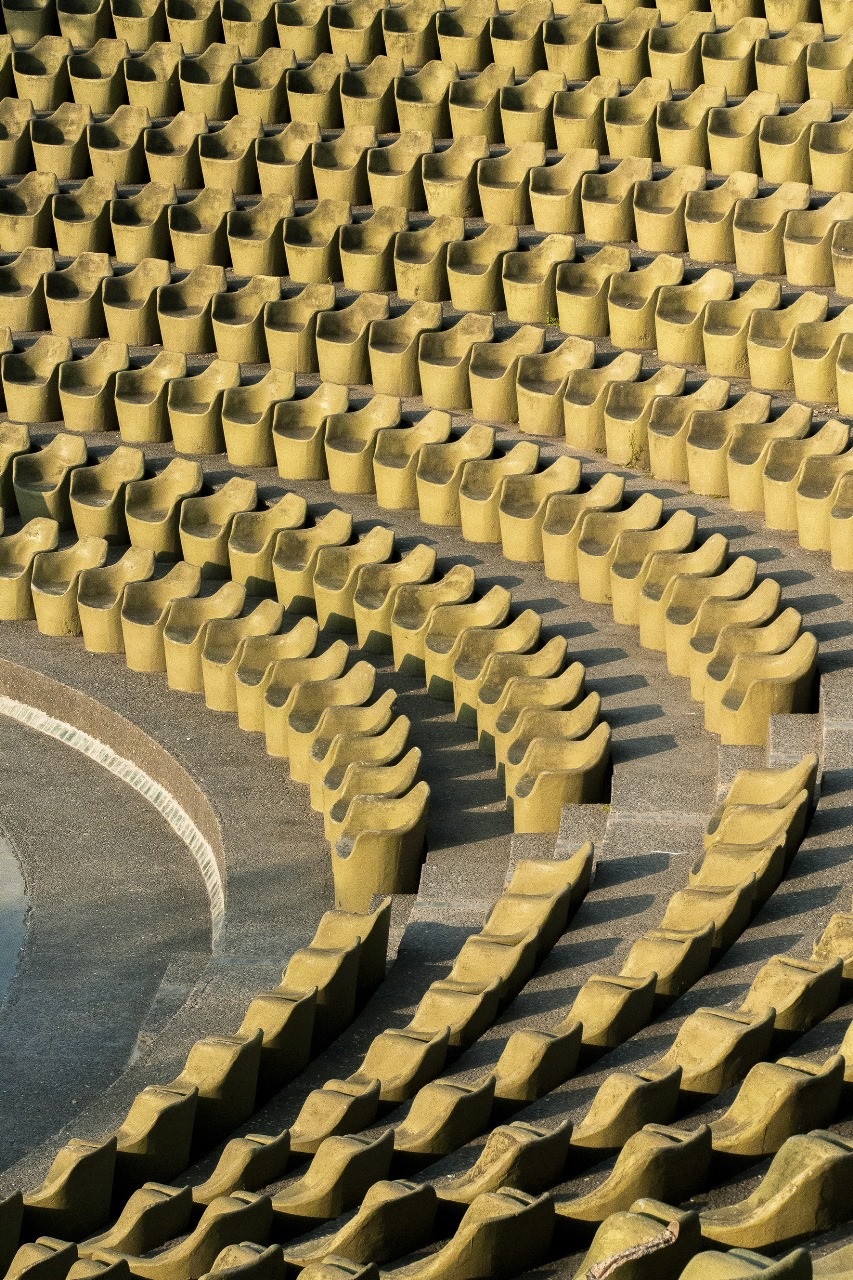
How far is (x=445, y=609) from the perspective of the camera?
11.7 meters

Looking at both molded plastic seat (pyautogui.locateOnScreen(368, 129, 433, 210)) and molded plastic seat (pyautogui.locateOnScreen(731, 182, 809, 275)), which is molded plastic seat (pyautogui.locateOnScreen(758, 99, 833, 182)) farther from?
molded plastic seat (pyautogui.locateOnScreen(368, 129, 433, 210))

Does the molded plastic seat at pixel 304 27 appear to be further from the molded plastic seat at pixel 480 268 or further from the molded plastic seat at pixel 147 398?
the molded plastic seat at pixel 147 398

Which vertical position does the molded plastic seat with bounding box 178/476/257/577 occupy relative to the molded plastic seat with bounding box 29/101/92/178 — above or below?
below

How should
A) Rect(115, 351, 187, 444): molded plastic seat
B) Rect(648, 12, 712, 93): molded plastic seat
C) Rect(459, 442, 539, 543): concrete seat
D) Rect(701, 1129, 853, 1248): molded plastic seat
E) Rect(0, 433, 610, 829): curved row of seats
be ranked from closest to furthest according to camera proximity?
Rect(701, 1129, 853, 1248): molded plastic seat
Rect(0, 433, 610, 829): curved row of seats
Rect(459, 442, 539, 543): concrete seat
Rect(115, 351, 187, 444): molded plastic seat
Rect(648, 12, 712, 93): molded plastic seat

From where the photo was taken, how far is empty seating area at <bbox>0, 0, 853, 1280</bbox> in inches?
266

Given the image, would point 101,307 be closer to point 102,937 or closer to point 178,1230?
point 102,937

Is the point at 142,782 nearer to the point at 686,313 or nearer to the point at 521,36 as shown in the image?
the point at 686,313

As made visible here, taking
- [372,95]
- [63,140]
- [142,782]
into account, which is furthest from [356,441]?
[63,140]

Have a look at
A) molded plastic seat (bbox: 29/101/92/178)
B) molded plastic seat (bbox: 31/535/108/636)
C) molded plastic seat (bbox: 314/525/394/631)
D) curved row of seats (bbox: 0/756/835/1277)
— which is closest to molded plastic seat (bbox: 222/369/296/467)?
molded plastic seat (bbox: 31/535/108/636)

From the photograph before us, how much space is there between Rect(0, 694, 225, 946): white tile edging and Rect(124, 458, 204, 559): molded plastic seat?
53.6 inches

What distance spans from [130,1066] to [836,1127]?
10.6 feet

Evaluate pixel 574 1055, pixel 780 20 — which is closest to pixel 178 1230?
pixel 574 1055

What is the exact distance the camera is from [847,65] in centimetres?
1582

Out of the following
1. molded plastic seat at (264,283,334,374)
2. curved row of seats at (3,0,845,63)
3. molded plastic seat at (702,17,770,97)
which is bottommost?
molded plastic seat at (264,283,334,374)
